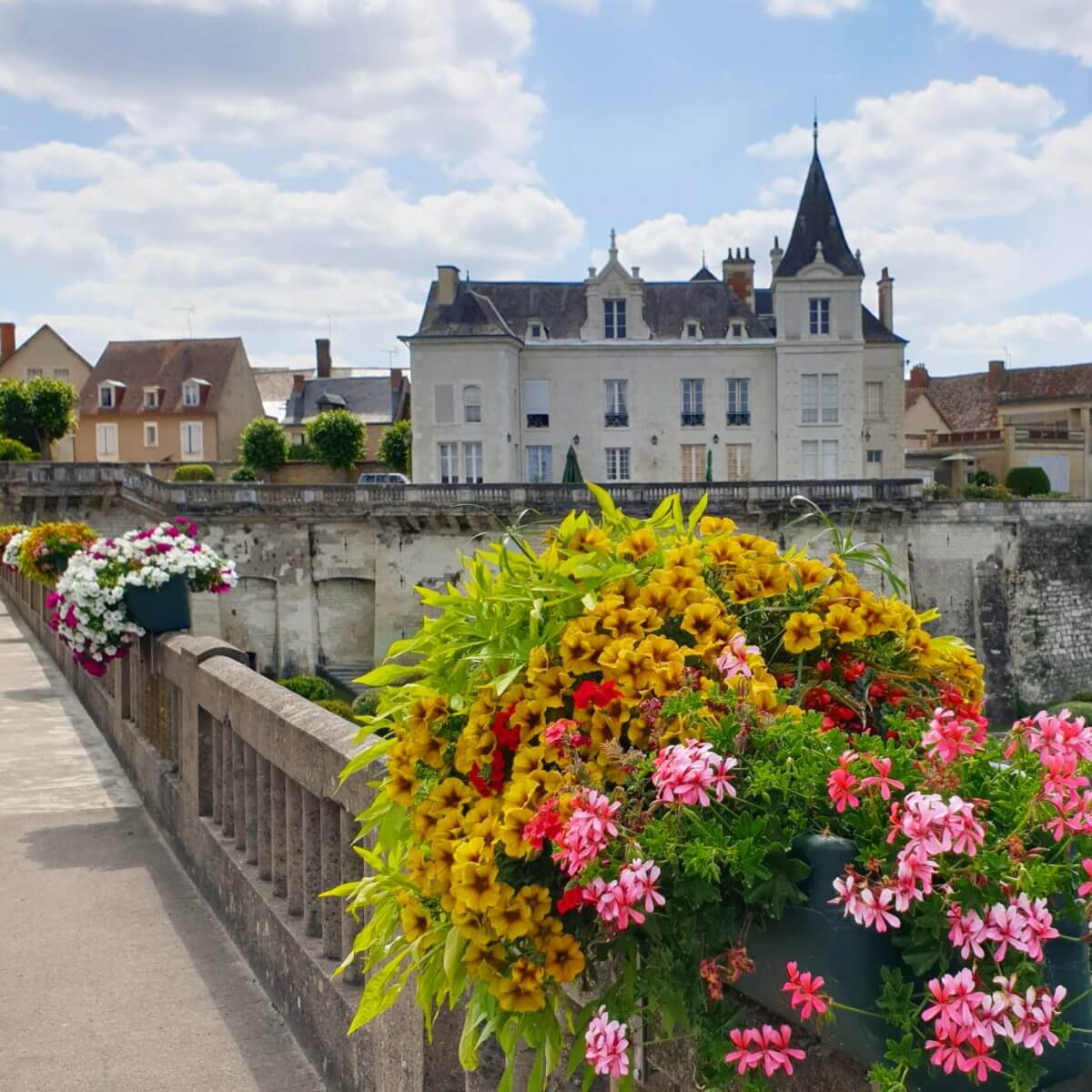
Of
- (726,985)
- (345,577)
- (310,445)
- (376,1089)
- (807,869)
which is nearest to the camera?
(807,869)

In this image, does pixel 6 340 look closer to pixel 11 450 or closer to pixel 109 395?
pixel 109 395

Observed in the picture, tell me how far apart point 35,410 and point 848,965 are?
52940mm

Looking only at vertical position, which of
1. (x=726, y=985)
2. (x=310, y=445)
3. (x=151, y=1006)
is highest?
(x=310, y=445)

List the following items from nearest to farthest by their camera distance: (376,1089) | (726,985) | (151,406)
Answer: (726,985) → (376,1089) → (151,406)

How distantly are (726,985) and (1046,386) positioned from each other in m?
60.9

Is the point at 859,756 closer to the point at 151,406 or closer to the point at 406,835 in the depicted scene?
the point at 406,835

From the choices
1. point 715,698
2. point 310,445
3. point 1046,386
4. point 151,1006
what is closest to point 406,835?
point 715,698

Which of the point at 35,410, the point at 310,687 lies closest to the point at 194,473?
the point at 35,410

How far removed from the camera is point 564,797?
6.19 ft

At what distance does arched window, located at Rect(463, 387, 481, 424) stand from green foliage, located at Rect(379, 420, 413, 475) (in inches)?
408

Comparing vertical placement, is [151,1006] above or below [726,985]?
below

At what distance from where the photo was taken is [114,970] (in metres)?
4.51

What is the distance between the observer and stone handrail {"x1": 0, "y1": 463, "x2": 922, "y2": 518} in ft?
110

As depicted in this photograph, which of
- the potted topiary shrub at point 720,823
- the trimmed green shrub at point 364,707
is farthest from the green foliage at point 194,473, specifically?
the potted topiary shrub at point 720,823
